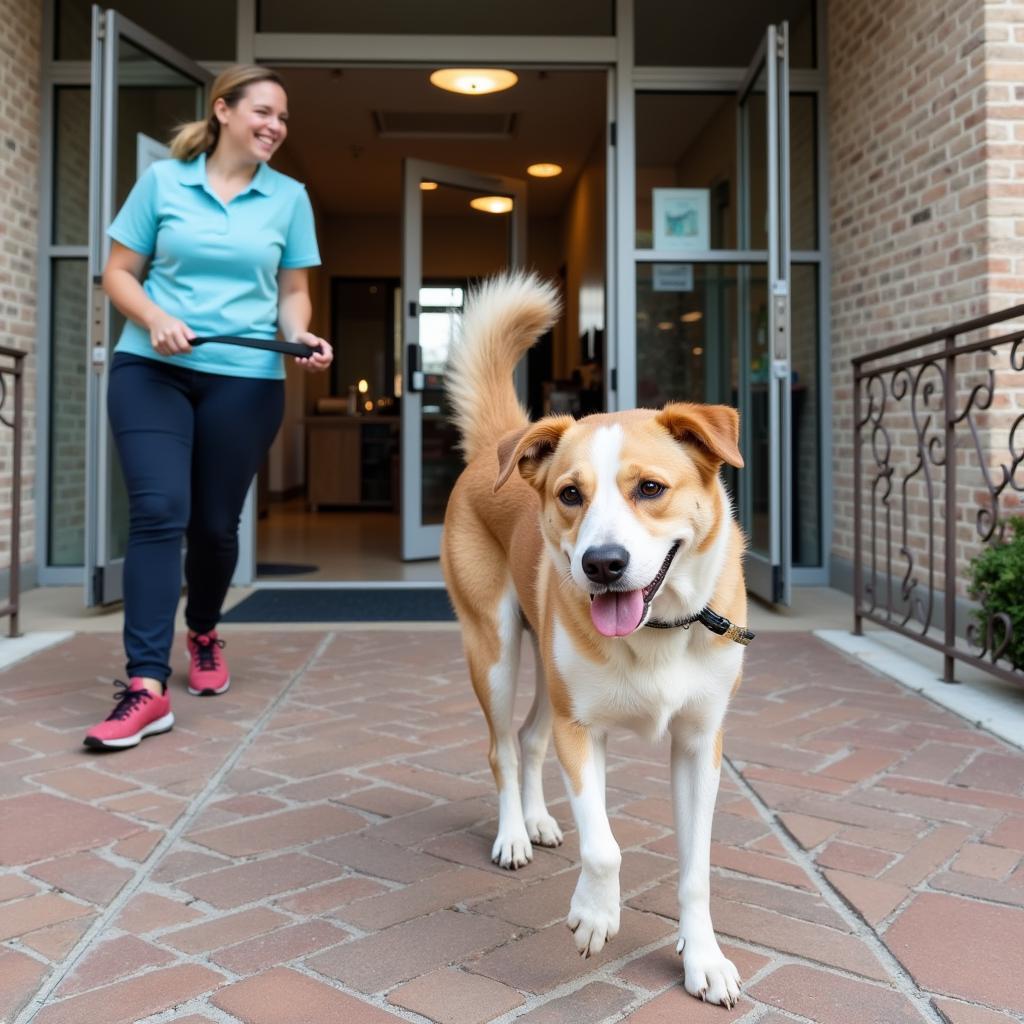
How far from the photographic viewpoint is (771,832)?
2318mm

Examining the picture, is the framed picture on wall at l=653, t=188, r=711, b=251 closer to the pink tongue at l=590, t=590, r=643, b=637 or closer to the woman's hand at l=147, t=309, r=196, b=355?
the woman's hand at l=147, t=309, r=196, b=355

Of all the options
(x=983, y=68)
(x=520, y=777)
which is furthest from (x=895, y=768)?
(x=983, y=68)

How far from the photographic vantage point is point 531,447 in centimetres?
180

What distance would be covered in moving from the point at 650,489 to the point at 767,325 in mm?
4266

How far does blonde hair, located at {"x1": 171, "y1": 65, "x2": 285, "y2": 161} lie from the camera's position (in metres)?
3.16

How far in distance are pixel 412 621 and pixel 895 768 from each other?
272 centimetres

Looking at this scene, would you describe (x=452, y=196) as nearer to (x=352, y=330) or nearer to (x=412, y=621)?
(x=412, y=621)

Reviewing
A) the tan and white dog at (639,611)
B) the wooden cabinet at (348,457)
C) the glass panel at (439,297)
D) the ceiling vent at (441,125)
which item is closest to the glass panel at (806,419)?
the glass panel at (439,297)

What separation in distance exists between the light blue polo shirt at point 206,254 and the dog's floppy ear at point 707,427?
188 centimetres

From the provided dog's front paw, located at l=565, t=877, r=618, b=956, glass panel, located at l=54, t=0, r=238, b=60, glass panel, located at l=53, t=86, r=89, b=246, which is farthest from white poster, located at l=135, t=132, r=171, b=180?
dog's front paw, located at l=565, t=877, r=618, b=956

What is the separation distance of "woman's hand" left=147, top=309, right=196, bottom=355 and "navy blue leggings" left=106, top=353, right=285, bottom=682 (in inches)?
8.5

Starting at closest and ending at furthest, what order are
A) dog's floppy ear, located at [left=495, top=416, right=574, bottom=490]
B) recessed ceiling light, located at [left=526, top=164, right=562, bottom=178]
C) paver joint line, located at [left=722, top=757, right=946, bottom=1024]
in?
paver joint line, located at [left=722, top=757, right=946, bottom=1024] → dog's floppy ear, located at [left=495, top=416, right=574, bottom=490] → recessed ceiling light, located at [left=526, top=164, right=562, bottom=178]

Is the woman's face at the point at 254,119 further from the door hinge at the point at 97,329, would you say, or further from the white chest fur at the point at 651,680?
the white chest fur at the point at 651,680

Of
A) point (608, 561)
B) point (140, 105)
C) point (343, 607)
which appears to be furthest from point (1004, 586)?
point (140, 105)
